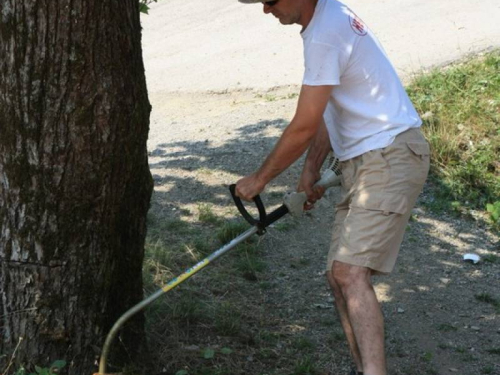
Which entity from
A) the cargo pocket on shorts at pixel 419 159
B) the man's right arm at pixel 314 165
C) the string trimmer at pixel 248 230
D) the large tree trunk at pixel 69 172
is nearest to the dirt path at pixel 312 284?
the string trimmer at pixel 248 230

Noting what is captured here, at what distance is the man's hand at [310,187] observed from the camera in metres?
4.02

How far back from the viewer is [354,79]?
142 inches

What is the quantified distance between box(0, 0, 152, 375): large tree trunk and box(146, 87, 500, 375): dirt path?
0.67m

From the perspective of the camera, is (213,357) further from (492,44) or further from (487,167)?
(492,44)

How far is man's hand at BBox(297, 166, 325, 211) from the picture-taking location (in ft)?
13.2

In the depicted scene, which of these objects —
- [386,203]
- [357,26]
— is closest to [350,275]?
[386,203]

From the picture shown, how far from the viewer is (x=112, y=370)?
3.82m

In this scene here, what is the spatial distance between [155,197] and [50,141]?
8.78 ft

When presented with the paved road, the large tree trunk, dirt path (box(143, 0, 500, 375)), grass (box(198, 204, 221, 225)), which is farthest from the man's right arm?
the paved road

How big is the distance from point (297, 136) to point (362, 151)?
34cm

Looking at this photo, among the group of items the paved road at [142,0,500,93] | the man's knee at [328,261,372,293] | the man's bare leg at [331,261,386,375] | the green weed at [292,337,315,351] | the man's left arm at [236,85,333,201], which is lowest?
the green weed at [292,337,315,351]

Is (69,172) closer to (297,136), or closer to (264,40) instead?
(297,136)

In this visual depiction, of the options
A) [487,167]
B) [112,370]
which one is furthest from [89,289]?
[487,167]

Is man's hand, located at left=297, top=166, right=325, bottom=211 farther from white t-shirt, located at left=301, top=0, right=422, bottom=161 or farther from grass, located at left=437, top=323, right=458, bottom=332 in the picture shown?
grass, located at left=437, top=323, right=458, bottom=332
